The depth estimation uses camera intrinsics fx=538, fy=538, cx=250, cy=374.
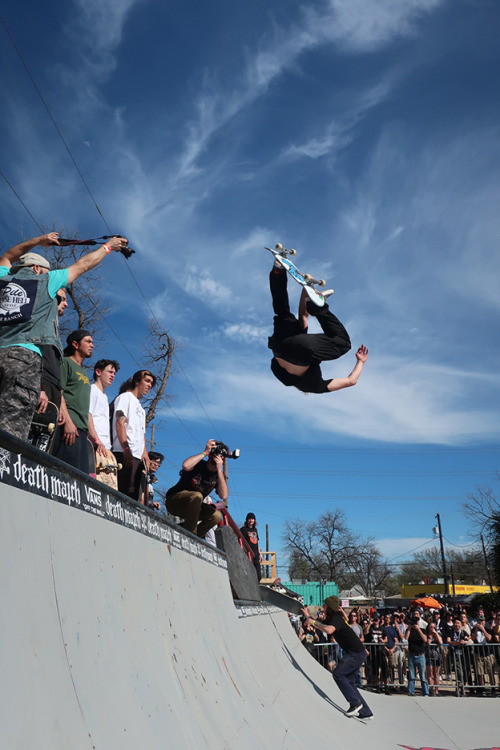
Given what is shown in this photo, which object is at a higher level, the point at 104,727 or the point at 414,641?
the point at 104,727

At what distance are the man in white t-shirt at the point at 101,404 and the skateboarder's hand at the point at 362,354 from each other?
96.7 inches

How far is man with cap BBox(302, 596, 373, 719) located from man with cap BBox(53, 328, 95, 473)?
217 inches

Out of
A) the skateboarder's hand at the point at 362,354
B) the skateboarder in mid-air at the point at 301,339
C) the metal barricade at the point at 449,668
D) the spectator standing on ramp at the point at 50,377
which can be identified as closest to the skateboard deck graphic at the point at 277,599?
the metal barricade at the point at 449,668

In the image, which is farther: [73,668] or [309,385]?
[309,385]

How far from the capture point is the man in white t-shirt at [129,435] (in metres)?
5.41

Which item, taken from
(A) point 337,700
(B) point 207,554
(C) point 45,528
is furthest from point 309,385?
(A) point 337,700

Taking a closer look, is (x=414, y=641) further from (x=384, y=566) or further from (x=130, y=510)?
(x=384, y=566)

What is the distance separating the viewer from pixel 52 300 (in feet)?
11.0

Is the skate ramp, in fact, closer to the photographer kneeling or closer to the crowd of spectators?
the photographer kneeling

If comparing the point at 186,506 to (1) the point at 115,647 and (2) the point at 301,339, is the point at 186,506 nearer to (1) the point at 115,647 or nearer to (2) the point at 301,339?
(2) the point at 301,339

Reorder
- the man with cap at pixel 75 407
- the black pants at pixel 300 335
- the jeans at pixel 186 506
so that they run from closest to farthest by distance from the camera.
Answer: the man with cap at pixel 75 407, the black pants at pixel 300 335, the jeans at pixel 186 506

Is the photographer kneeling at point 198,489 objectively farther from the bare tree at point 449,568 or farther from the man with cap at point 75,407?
the bare tree at point 449,568

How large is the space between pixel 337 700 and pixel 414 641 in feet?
16.5

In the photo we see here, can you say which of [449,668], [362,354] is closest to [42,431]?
[362,354]
